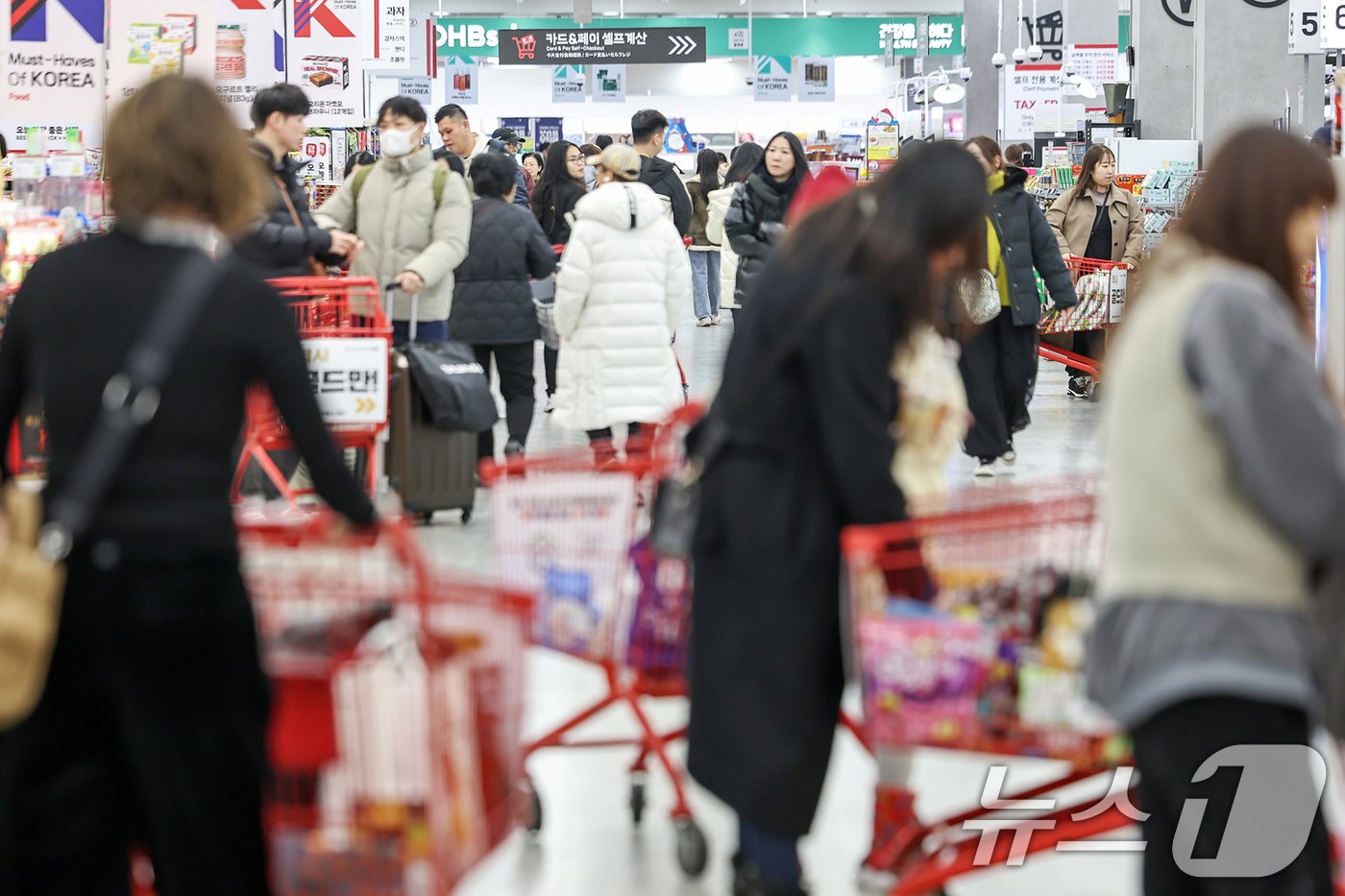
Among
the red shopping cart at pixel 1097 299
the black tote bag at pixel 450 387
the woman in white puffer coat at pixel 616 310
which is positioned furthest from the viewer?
the red shopping cart at pixel 1097 299

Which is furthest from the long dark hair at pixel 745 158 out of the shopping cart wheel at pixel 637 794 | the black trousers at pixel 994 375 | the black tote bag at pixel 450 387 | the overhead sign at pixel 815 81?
the overhead sign at pixel 815 81

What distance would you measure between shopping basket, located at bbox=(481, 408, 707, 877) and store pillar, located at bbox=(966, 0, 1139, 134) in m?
20.7

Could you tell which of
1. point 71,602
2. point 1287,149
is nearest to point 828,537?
point 1287,149

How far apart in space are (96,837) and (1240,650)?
5.18 feet

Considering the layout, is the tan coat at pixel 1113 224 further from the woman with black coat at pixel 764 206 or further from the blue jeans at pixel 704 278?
the blue jeans at pixel 704 278

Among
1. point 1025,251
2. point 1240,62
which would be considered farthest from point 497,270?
point 1240,62

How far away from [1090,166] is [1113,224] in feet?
A: 1.26

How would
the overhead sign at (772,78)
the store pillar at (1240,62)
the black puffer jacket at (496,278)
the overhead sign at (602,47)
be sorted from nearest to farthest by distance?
1. the black puffer jacket at (496,278)
2. the store pillar at (1240,62)
3. the overhead sign at (602,47)
4. the overhead sign at (772,78)

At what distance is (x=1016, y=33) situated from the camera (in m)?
25.7

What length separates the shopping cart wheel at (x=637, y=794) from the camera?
12.6 feet

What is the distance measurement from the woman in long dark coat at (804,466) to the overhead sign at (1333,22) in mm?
10370

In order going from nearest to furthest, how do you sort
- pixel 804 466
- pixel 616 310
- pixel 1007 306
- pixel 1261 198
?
pixel 1261 198, pixel 804 466, pixel 616 310, pixel 1007 306

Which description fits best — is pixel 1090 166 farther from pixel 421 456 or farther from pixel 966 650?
pixel 966 650

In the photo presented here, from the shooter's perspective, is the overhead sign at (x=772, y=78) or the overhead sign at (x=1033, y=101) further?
the overhead sign at (x=772, y=78)
